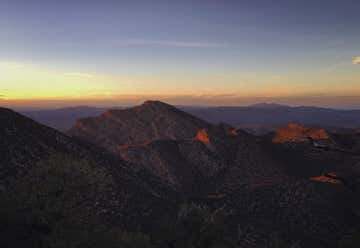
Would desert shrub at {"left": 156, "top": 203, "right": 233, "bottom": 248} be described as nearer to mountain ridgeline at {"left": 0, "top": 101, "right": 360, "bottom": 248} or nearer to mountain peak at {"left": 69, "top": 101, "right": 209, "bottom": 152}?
mountain ridgeline at {"left": 0, "top": 101, "right": 360, "bottom": 248}

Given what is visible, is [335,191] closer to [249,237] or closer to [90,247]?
[249,237]

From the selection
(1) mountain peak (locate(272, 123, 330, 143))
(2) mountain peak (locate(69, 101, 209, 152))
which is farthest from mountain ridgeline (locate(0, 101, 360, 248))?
(2) mountain peak (locate(69, 101, 209, 152))

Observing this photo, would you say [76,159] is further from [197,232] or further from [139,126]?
[139,126]

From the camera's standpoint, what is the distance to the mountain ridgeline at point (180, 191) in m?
28.9

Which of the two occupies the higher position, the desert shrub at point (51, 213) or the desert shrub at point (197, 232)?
the desert shrub at point (51, 213)

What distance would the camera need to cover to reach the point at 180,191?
73.6 meters

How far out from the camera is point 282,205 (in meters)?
56.5

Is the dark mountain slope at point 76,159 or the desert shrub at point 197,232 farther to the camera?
the dark mountain slope at point 76,159

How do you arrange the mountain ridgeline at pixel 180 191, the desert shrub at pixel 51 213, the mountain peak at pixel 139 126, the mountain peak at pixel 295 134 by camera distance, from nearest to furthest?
the desert shrub at pixel 51 213 → the mountain ridgeline at pixel 180 191 → the mountain peak at pixel 295 134 → the mountain peak at pixel 139 126

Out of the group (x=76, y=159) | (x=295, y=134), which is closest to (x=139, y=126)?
(x=295, y=134)

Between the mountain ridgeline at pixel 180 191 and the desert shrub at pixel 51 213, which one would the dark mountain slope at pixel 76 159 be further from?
the desert shrub at pixel 51 213

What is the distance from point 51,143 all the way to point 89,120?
4565 inches

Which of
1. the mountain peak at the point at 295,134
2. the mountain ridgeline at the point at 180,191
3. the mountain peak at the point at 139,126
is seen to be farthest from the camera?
the mountain peak at the point at 139,126

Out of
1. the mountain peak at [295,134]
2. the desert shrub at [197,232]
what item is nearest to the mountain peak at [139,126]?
the mountain peak at [295,134]
